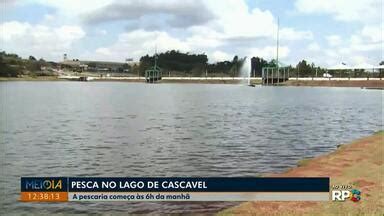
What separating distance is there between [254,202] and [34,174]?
12712mm

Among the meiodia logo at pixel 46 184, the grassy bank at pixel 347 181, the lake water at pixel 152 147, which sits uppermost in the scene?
the meiodia logo at pixel 46 184

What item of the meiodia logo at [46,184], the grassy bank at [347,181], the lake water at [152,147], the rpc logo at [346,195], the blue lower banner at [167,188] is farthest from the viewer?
the lake water at [152,147]

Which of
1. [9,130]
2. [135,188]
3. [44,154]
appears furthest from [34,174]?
[9,130]

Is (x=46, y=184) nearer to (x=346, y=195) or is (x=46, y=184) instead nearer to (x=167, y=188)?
(x=167, y=188)

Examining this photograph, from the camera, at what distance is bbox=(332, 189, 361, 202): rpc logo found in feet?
50.1

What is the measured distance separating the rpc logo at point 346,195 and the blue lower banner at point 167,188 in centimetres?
34

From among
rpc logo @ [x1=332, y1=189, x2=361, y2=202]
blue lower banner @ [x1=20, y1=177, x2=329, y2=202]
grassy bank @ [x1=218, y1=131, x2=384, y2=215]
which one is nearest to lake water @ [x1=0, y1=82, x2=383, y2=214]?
blue lower banner @ [x1=20, y1=177, x2=329, y2=202]

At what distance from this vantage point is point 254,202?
15820 mm

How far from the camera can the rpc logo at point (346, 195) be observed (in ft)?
50.1

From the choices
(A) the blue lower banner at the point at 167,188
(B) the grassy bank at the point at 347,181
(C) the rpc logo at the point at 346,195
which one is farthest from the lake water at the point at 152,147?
(C) the rpc logo at the point at 346,195

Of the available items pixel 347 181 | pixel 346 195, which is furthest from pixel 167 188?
pixel 347 181

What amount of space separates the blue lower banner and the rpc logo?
1.13ft

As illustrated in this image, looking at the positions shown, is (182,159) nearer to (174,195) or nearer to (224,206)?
(224,206)

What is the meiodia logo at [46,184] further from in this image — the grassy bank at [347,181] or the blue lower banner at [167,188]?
the grassy bank at [347,181]
